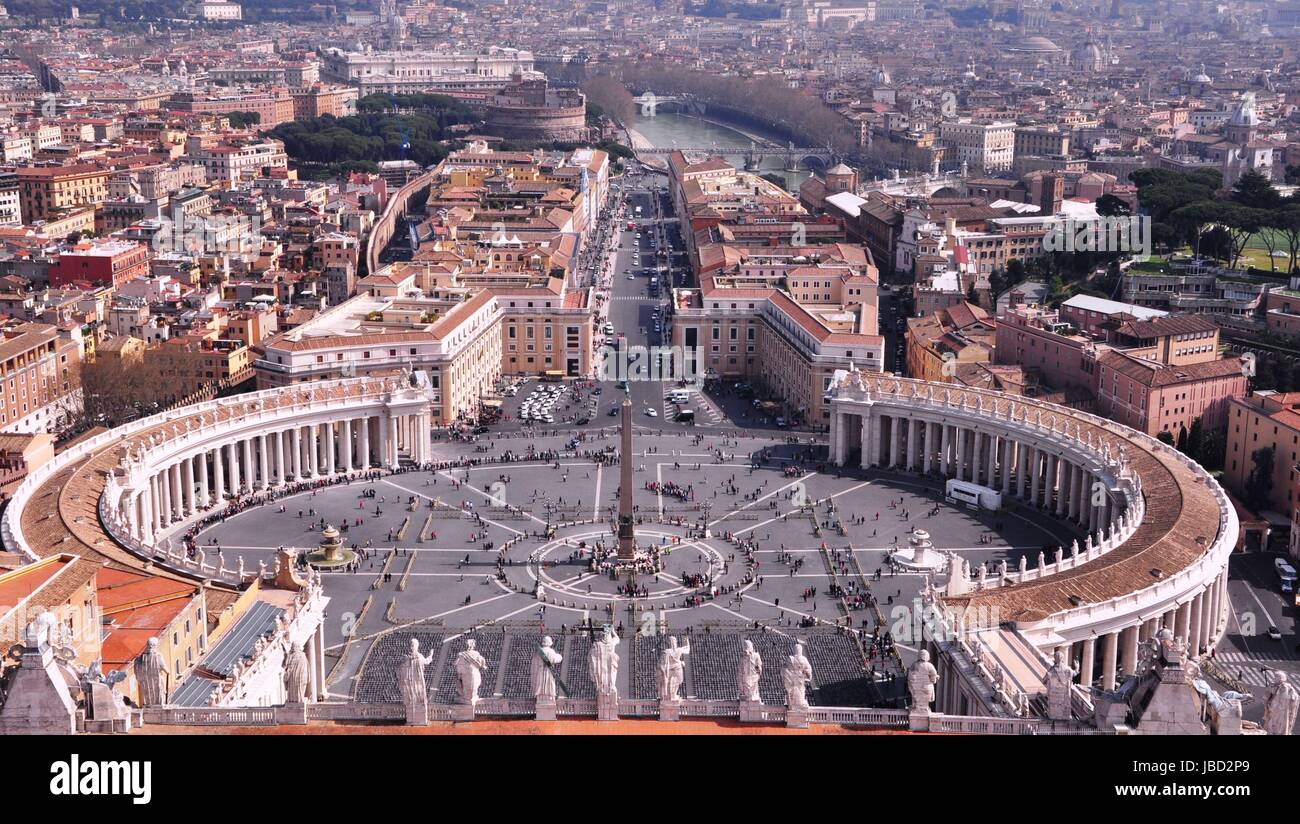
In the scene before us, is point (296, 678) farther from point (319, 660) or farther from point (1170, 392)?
point (1170, 392)

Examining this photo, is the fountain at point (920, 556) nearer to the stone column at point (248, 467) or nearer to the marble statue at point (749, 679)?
the marble statue at point (749, 679)

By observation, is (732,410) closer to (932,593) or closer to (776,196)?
(932,593)

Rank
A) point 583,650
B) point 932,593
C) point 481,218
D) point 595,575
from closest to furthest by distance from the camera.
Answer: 1. point 932,593
2. point 583,650
3. point 595,575
4. point 481,218

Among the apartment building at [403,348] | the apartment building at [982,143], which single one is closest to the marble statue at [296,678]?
the apartment building at [403,348]

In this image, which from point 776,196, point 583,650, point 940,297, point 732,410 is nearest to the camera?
point 583,650

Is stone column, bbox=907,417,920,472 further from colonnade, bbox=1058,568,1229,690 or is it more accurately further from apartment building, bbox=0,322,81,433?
apartment building, bbox=0,322,81,433

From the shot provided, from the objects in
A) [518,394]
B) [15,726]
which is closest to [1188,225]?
[518,394]
